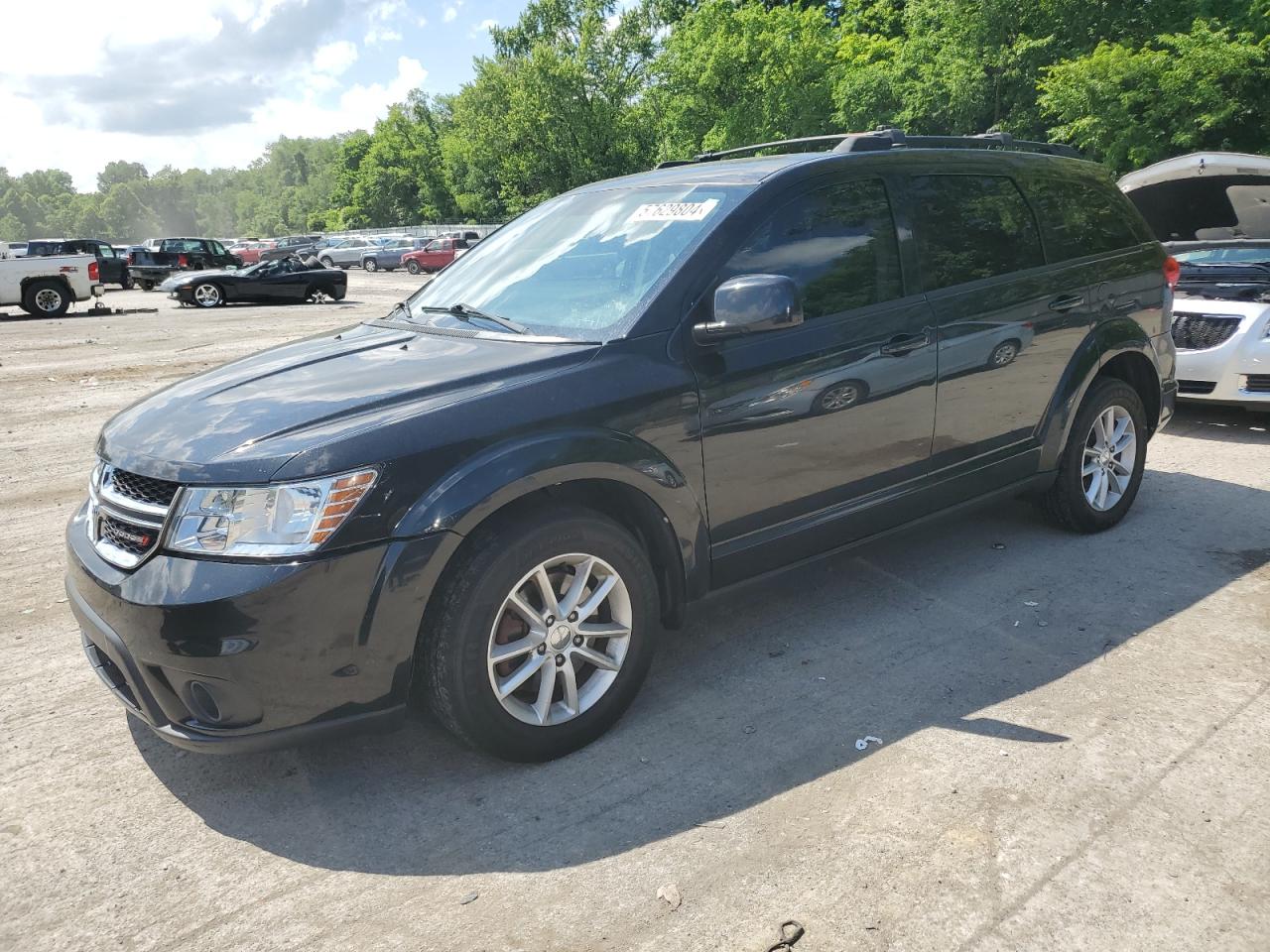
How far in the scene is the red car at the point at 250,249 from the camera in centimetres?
5752

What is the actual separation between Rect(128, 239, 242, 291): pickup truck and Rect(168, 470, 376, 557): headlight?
106 feet

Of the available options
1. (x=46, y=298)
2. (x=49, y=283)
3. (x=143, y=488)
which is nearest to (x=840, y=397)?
(x=143, y=488)

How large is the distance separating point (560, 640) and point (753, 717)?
813mm

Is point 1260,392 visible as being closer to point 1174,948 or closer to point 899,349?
Answer: point 899,349

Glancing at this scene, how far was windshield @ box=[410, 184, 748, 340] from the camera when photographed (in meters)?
3.56

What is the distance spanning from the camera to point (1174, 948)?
234 cm

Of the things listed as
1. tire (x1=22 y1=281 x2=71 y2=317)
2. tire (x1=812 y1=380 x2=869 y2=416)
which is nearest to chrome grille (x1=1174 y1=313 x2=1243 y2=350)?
tire (x1=812 y1=380 x2=869 y2=416)

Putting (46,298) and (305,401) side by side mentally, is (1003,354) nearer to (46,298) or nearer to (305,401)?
(305,401)

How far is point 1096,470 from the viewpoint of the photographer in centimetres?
520

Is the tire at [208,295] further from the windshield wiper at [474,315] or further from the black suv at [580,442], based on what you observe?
the windshield wiper at [474,315]

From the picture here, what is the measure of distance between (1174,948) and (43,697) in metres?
3.80

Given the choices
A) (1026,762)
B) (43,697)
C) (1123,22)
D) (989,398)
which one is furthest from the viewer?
(1123,22)

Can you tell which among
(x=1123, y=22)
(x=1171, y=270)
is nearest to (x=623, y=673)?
(x=1171, y=270)

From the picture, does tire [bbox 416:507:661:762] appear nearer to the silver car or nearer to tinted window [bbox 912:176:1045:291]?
tinted window [bbox 912:176:1045:291]
